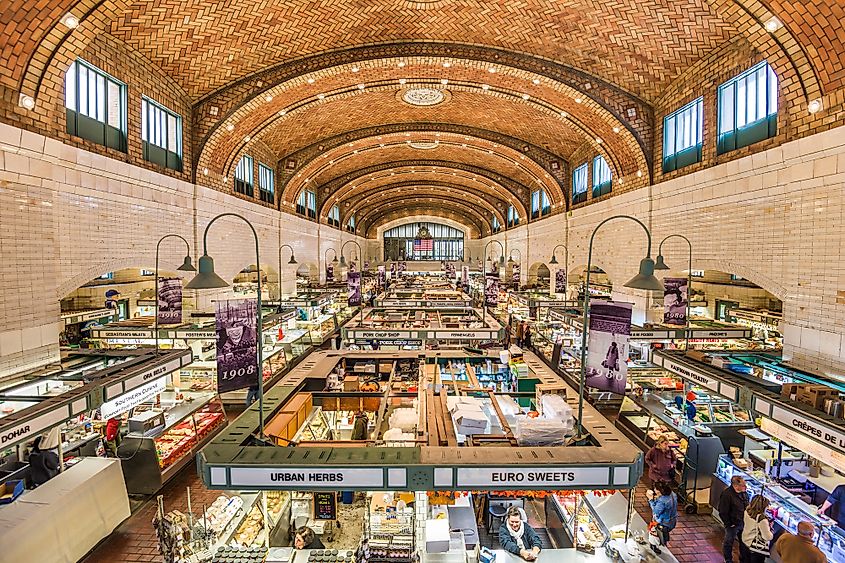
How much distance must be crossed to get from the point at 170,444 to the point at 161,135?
808 cm

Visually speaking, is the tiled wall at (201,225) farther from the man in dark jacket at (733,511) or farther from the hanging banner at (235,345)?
the hanging banner at (235,345)

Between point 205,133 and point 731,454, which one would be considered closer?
point 731,454

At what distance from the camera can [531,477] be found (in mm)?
3807

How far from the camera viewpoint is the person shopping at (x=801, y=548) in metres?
4.59

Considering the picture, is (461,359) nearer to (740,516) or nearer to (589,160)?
(740,516)

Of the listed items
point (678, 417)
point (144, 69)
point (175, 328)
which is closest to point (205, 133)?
point (144, 69)

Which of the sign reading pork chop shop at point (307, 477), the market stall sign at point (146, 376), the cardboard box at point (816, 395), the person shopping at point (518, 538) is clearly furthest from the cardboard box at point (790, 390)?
the market stall sign at point (146, 376)

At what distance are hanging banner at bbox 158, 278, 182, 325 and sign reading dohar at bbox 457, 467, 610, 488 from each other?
27.2ft

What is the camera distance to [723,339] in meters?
10.1

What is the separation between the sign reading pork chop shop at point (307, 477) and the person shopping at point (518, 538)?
1.78 meters

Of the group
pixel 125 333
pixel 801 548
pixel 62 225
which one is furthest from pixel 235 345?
pixel 801 548

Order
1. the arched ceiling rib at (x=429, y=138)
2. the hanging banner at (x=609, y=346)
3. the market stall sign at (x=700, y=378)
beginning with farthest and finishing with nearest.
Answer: the arched ceiling rib at (x=429, y=138)
the market stall sign at (x=700, y=378)
the hanging banner at (x=609, y=346)

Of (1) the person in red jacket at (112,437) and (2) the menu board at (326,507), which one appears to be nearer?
(2) the menu board at (326,507)

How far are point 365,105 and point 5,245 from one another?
529 inches
